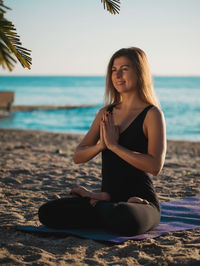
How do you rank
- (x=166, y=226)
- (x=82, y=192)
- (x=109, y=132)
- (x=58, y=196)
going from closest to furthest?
(x=109, y=132), (x=82, y=192), (x=166, y=226), (x=58, y=196)

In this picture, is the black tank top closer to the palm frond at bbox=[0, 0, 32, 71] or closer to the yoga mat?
the yoga mat

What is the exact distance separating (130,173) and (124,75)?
0.85 m

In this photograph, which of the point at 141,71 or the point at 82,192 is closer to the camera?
the point at 141,71

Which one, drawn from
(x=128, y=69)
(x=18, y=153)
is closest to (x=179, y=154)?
(x=18, y=153)

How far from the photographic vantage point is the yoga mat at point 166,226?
3.09m

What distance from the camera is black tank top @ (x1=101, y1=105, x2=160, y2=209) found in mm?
3174

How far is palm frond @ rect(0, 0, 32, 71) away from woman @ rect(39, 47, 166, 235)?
84 cm

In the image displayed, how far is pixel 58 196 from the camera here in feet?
14.8

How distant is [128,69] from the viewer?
10.6 ft

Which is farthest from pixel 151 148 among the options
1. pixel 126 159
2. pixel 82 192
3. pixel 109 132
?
pixel 82 192

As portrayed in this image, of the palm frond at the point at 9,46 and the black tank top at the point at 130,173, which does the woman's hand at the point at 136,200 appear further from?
the palm frond at the point at 9,46

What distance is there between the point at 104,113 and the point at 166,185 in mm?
2209

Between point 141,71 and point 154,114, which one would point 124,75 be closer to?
point 141,71

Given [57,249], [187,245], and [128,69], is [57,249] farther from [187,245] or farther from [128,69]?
[128,69]
